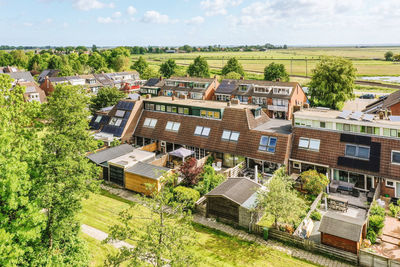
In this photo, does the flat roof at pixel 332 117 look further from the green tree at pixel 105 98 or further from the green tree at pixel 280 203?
the green tree at pixel 105 98

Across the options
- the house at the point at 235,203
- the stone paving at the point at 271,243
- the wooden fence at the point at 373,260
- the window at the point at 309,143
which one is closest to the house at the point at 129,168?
Answer: the house at the point at 235,203

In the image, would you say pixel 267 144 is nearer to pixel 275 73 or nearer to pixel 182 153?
pixel 182 153

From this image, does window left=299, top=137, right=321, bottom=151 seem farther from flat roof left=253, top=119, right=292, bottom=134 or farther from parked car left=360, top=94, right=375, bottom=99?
parked car left=360, top=94, right=375, bottom=99

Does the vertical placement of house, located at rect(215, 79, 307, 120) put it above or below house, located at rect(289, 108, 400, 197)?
above

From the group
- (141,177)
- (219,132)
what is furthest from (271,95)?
(141,177)

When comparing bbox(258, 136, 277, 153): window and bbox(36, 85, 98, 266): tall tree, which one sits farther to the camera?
bbox(258, 136, 277, 153): window

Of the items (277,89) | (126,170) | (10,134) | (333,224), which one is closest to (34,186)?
(10,134)

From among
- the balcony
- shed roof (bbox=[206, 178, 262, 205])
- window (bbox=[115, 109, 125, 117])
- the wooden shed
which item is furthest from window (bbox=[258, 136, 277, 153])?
the balcony
